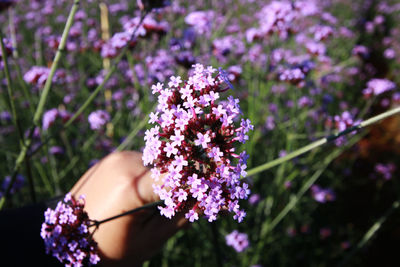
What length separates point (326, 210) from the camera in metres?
2.90

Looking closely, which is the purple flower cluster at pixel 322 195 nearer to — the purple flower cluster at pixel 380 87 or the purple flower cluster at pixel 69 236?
the purple flower cluster at pixel 380 87

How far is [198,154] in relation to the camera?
0.78 m

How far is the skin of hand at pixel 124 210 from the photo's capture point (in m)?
0.90

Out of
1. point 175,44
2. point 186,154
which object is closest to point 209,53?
point 175,44

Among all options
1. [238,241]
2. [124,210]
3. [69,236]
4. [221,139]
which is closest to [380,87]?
[238,241]

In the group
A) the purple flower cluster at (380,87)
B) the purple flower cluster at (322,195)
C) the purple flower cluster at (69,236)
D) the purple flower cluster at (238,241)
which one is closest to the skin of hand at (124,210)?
the purple flower cluster at (69,236)

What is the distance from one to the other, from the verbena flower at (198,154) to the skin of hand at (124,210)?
17 cm

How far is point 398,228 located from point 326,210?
751 mm

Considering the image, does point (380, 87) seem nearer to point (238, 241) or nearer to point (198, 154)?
point (238, 241)

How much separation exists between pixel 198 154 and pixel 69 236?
0.50 meters

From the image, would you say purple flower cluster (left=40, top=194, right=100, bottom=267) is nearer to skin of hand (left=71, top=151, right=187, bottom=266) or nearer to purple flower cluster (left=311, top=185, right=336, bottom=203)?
skin of hand (left=71, top=151, right=187, bottom=266)

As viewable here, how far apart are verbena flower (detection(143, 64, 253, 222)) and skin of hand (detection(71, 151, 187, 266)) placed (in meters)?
0.17

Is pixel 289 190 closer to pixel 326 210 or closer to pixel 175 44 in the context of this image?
pixel 326 210

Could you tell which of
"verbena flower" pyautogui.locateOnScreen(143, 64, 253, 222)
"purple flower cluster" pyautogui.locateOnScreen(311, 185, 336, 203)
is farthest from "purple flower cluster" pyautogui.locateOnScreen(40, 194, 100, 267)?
"purple flower cluster" pyautogui.locateOnScreen(311, 185, 336, 203)
